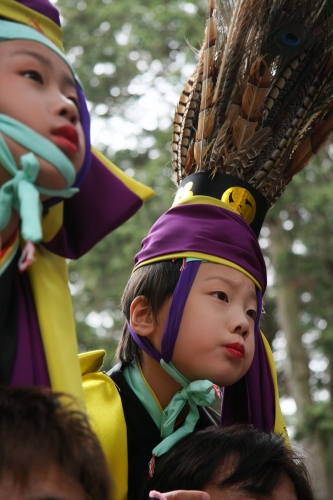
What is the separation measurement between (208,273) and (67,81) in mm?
860

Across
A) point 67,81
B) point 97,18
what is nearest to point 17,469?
point 67,81

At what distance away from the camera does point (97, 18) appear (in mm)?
11430

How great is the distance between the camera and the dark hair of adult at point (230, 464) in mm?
2188

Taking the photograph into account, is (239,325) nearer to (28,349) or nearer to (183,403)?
(183,403)

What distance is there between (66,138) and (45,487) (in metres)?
0.67

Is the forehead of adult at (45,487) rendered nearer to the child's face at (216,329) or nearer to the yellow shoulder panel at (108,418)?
the yellow shoulder panel at (108,418)

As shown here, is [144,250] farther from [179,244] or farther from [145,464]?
[145,464]

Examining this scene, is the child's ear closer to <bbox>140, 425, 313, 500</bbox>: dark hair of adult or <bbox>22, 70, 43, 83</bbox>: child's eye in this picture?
<bbox>140, 425, 313, 500</bbox>: dark hair of adult

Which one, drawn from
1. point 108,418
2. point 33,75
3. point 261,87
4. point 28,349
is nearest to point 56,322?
point 28,349

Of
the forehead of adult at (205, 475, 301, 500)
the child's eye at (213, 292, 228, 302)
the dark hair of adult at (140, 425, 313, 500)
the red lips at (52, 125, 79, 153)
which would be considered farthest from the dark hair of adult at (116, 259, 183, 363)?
the red lips at (52, 125, 79, 153)

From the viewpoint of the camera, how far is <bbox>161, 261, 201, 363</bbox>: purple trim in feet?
7.75

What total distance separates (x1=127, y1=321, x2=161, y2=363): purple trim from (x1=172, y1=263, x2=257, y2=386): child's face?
9 centimetres

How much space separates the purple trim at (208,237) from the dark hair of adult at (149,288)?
0.13 feet

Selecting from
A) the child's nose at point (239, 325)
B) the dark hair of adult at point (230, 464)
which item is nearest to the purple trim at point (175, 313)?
the child's nose at point (239, 325)
